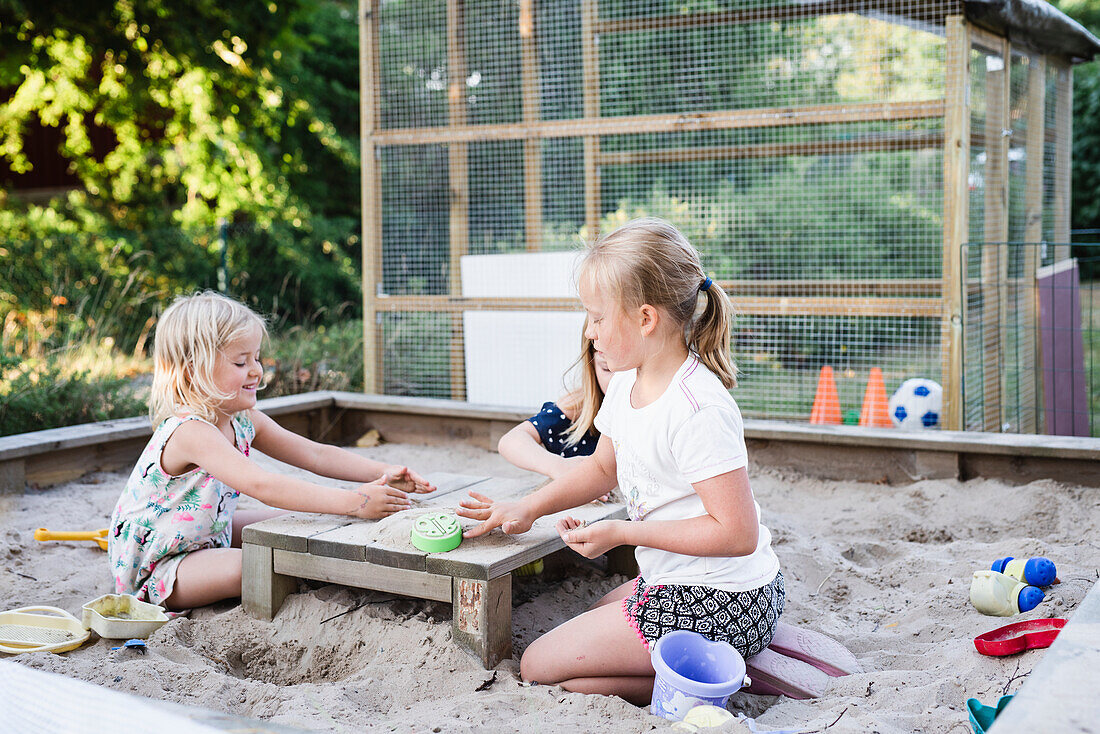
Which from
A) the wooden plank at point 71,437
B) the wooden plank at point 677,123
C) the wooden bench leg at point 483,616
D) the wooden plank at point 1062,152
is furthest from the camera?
the wooden plank at point 1062,152

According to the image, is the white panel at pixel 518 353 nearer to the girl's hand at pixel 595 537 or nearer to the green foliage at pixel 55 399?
the green foliage at pixel 55 399

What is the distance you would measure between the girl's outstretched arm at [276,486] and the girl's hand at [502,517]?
→ 324 mm

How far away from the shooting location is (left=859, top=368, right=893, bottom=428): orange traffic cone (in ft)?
16.9

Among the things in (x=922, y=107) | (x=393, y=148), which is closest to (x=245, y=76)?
(x=393, y=148)

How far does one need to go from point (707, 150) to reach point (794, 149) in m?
0.87

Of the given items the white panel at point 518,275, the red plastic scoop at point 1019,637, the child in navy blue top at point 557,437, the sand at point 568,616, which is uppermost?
the white panel at point 518,275

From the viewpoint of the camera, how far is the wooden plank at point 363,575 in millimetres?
2361

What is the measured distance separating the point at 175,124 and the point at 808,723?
10883mm

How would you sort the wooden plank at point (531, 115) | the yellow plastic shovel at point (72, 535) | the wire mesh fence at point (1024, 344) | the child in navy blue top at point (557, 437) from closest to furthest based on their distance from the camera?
the child in navy blue top at point (557, 437), the yellow plastic shovel at point (72, 535), the wire mesh fence at point (1024, 344), the wooden plank at point (531, 115)

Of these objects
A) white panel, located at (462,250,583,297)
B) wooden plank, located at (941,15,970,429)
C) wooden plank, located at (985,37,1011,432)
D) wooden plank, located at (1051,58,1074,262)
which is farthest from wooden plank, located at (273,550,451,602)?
wooden plank, located at (1051,58,1074,262)

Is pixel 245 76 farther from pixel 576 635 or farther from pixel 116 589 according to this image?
pixel 576 635

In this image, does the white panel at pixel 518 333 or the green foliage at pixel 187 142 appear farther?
the green foliage at pixel 187 142

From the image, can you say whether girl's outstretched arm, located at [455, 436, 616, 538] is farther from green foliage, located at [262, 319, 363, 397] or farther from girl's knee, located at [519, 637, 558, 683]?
green foliage, located at [262, 319, 363, 397]

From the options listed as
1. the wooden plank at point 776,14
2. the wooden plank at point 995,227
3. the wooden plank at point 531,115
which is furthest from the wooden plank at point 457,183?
the wooden plank at point 995,227
